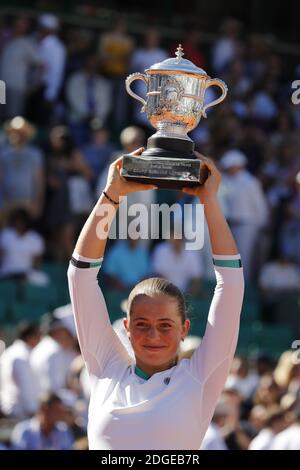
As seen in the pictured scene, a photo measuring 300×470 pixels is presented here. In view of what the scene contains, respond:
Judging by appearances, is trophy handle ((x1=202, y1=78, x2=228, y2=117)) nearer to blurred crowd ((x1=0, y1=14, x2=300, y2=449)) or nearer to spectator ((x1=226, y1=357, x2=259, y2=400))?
blurred crowd ((x1=0, y1=14, x2=300, y2=449))

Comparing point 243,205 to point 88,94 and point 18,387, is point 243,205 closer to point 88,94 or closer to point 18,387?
point 88,94

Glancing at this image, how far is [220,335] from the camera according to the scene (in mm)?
3900

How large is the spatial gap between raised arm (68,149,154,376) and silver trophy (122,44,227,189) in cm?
17

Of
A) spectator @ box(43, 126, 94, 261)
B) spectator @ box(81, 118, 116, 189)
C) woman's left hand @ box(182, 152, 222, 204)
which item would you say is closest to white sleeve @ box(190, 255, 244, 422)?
woman's left hand @ box(182, 152, 222, 204)

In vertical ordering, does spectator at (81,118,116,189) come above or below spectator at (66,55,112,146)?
below

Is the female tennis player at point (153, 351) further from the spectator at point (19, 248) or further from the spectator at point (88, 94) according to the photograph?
the spectator at point (88, 94)

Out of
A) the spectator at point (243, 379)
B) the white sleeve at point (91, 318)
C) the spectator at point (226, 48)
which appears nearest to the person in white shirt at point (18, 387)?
the spectator at point (243, 379)

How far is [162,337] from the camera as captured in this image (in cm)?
389

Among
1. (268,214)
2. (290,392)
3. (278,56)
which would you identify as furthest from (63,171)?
(278,56)

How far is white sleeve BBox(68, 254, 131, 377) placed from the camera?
397 cm

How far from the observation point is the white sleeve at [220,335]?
12.8 feet

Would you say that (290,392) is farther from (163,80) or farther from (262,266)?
(163,80)

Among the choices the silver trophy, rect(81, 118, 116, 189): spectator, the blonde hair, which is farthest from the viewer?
rect(81, 118, 116, 189): spectator

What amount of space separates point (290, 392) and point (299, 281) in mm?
3308
